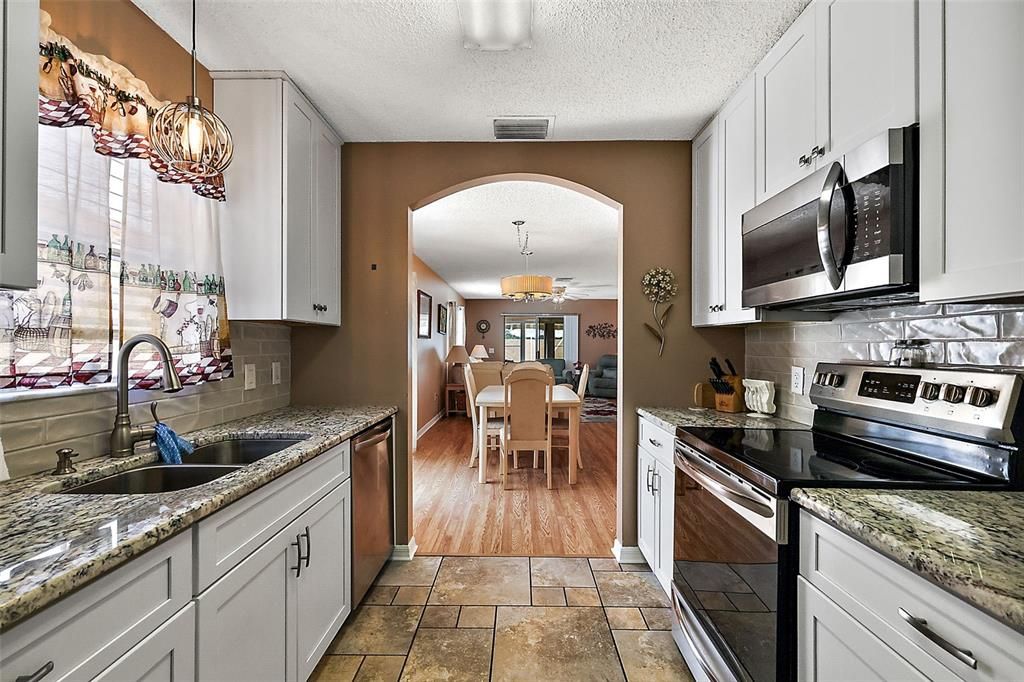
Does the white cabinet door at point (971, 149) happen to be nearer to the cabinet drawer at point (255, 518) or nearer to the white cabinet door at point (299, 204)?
the cabinet drawer at point (255, 518)

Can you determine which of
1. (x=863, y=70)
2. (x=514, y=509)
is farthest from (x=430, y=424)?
(x=863, y=70)

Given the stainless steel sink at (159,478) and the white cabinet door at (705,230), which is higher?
the white cabinet door at (705,230)

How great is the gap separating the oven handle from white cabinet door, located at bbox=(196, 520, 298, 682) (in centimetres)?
137

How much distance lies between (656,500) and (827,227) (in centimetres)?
151

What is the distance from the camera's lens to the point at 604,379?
36.4ft

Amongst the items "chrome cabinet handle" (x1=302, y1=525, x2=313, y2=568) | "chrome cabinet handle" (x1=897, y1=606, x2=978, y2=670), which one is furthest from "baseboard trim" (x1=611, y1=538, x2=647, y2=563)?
"chrome cabinet handle" (x1=897, y1=606, x2=978, y2=670)

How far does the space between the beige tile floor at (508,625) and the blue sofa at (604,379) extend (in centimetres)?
822

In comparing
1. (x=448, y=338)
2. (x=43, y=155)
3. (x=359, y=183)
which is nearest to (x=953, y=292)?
(x=43, y=155)

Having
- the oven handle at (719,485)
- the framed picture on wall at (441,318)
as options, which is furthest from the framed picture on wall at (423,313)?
the oven handle at (719,485)

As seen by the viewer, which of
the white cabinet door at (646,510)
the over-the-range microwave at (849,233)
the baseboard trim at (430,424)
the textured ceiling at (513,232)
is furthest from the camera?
the baseboard trim at (430,424)

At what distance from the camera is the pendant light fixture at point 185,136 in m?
1.47

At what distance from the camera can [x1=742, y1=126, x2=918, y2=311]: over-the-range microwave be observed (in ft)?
4.03

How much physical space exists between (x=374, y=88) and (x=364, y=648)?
243 cm

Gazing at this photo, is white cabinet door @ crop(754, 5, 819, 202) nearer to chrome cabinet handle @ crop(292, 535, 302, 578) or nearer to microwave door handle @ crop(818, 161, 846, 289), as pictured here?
microwave door handle @ crop(818, 161, 846, 289)
